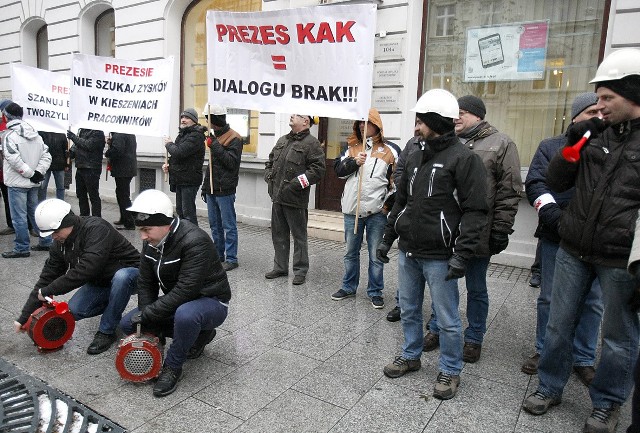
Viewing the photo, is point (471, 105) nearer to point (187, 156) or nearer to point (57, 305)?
point (57, 305)

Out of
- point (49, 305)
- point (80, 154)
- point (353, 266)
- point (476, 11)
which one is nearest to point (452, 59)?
point (476, 11)

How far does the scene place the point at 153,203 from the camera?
3.39m

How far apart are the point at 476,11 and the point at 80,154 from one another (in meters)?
6.41

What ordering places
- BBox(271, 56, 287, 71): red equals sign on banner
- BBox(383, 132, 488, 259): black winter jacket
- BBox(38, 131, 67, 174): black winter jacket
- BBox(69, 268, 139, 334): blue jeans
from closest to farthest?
BBox(383, 132, 488, 259): black winter jacket
BBox(69, 268, 139, 334): blue jeans
BBox(271, 56, 287, 71): red equals sign on banner
BBox(38, 131, 67, 174): black winter jacket

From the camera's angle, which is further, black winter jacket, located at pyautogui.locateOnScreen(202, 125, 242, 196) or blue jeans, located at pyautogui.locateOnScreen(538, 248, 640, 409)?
black winter jacket, located at pyautogui.locateOnScreen(202, 125, 242, 196)

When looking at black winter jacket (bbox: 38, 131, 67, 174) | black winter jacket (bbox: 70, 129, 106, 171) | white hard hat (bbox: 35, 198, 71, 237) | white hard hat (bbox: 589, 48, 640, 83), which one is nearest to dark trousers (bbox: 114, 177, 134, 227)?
black winter jacket (bbox: 70, 129, 106, 171)

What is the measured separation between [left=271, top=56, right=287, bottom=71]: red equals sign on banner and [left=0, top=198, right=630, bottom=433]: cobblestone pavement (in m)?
2.42

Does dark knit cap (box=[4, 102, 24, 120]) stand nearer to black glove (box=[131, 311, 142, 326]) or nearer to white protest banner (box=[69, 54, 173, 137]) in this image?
white protest banner (box=[69, 54, 173, 137])

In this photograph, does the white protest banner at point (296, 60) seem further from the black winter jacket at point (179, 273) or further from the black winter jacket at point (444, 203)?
the black winter jacket at point (179, 273)

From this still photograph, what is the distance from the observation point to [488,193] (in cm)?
375

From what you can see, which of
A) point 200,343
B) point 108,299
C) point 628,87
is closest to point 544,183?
point 628,87

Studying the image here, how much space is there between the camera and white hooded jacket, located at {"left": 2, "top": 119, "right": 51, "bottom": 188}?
661 centimetres

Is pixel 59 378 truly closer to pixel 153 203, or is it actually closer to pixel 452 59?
pixel 153 203

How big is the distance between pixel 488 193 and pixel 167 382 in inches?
101
